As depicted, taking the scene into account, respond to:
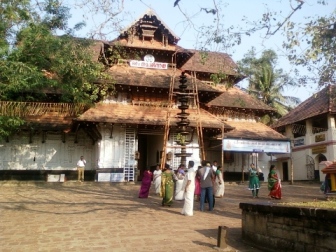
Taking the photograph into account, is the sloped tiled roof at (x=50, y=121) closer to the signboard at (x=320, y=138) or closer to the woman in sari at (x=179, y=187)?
the woman in sari at (x=179, y=187)

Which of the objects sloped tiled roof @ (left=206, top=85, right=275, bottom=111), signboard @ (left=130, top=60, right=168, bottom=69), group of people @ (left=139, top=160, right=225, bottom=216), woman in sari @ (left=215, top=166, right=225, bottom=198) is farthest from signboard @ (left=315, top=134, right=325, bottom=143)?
woman in sari @ (left=215, top=166, right=225, bottom=198)

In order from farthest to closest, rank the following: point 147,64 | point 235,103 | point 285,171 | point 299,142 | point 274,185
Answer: point 285,171
point 299,142
point 235,103
point 147,64
point 274,185

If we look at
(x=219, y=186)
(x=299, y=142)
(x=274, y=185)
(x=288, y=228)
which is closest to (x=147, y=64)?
(x=219, y=186)

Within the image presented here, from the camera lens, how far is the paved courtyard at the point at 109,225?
20.2 ft

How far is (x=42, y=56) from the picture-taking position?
1571 centimetres

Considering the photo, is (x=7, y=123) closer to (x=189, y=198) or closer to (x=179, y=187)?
(x=179, y=187)

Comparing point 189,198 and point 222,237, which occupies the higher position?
point 189,198

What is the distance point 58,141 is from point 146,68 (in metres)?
6.93

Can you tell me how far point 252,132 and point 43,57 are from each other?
13.3 m

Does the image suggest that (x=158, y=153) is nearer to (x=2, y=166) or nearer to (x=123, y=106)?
(x=123, y=106)

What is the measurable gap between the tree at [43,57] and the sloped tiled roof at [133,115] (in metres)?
0.98

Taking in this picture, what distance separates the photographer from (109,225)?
7676 millimetres

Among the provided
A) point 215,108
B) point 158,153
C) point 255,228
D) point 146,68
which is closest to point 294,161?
point 215,108

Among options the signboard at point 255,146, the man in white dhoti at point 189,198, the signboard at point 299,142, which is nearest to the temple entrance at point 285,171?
the signboard at point 299,142
